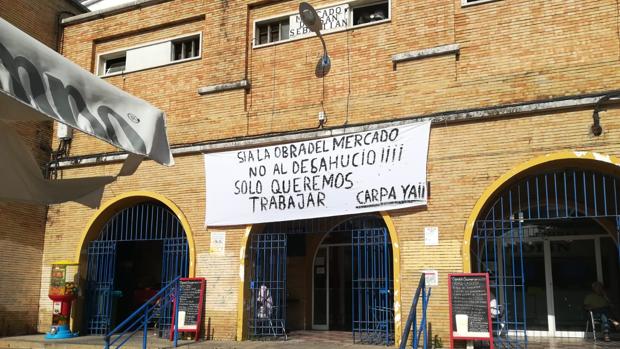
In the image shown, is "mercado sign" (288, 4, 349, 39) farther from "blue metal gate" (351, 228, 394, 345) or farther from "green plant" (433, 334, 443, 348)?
"green plant" (433, 334, 443, 348)

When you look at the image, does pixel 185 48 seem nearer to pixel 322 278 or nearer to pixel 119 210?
pixel 119 210

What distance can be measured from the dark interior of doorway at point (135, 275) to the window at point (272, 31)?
6789 mm

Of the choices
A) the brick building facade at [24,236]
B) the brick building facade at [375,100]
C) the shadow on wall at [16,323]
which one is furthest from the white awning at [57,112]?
the shadow on wall at [16,323]

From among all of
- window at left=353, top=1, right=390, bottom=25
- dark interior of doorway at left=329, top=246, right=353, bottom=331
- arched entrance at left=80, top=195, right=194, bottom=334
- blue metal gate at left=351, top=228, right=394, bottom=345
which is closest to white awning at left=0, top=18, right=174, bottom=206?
blue metal gate at left=351, top=228, right=394, bottom=345

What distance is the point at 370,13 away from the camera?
12.9 meters

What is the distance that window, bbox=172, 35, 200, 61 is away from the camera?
14.6 metres

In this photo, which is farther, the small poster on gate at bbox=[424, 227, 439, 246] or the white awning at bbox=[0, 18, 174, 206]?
the small poster on gate at bbox=[424, 227, 439, 246]

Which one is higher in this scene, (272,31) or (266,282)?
(272,31)

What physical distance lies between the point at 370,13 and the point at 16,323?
35.2ft

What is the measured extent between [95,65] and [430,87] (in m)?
8.98

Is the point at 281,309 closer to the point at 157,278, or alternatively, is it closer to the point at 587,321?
the point at 157,278

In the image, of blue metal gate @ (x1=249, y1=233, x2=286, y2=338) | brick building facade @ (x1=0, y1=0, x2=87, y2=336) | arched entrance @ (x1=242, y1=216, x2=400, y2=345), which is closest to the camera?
arched entrance @ (x1=242, y1=216, x2=400, y2=345)

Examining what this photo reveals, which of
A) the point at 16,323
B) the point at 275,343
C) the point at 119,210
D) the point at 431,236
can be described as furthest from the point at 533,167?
the point at 16,323

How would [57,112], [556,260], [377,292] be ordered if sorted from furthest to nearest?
[556,260] < [377,292] < [57,112]
